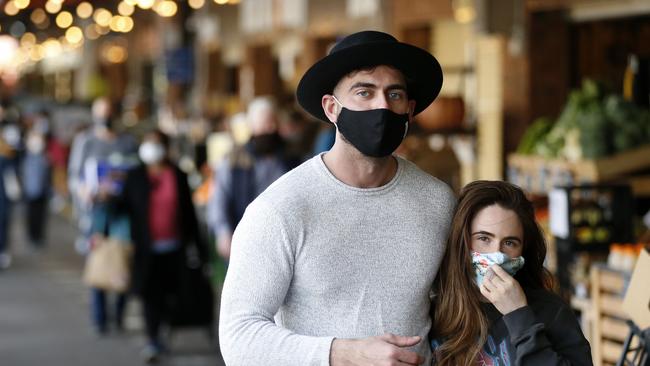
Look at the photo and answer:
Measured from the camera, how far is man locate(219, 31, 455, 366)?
10.2ft

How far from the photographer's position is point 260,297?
3105mm

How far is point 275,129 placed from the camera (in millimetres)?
8547

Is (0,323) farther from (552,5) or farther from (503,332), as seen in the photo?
(503,332)

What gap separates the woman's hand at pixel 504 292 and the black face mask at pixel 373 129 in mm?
427

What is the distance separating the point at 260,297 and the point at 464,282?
21.8 inches

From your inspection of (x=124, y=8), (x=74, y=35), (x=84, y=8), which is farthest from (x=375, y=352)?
(x=74, y=35)

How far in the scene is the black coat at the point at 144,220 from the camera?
8992 mm

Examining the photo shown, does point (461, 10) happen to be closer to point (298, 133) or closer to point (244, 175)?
point (298, 133)

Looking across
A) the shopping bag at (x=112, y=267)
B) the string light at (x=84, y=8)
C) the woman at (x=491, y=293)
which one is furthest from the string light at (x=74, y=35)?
the woman at (x=491, y=293)

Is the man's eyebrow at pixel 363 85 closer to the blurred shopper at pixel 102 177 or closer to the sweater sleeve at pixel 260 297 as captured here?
the sweater sleeve at pixel 260 297

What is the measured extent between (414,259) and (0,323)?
819 cm

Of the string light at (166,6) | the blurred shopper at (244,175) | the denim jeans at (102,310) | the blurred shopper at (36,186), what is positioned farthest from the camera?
the string light at (166,6)

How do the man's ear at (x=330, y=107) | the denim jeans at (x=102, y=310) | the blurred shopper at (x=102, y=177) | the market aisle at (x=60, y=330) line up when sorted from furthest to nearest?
the denim jeans at (x=102, y=310)
the blurred shopper at (x=102, y=177)
the market aisle at (x=60, y=330)
the man's ear at (x=330, y=107)

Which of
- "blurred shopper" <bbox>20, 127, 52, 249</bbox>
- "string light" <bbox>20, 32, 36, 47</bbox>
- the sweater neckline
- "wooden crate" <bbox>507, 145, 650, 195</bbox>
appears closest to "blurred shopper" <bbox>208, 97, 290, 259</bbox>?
"wooden crate" <bbox>507, 145, 650, 195</bbox>
